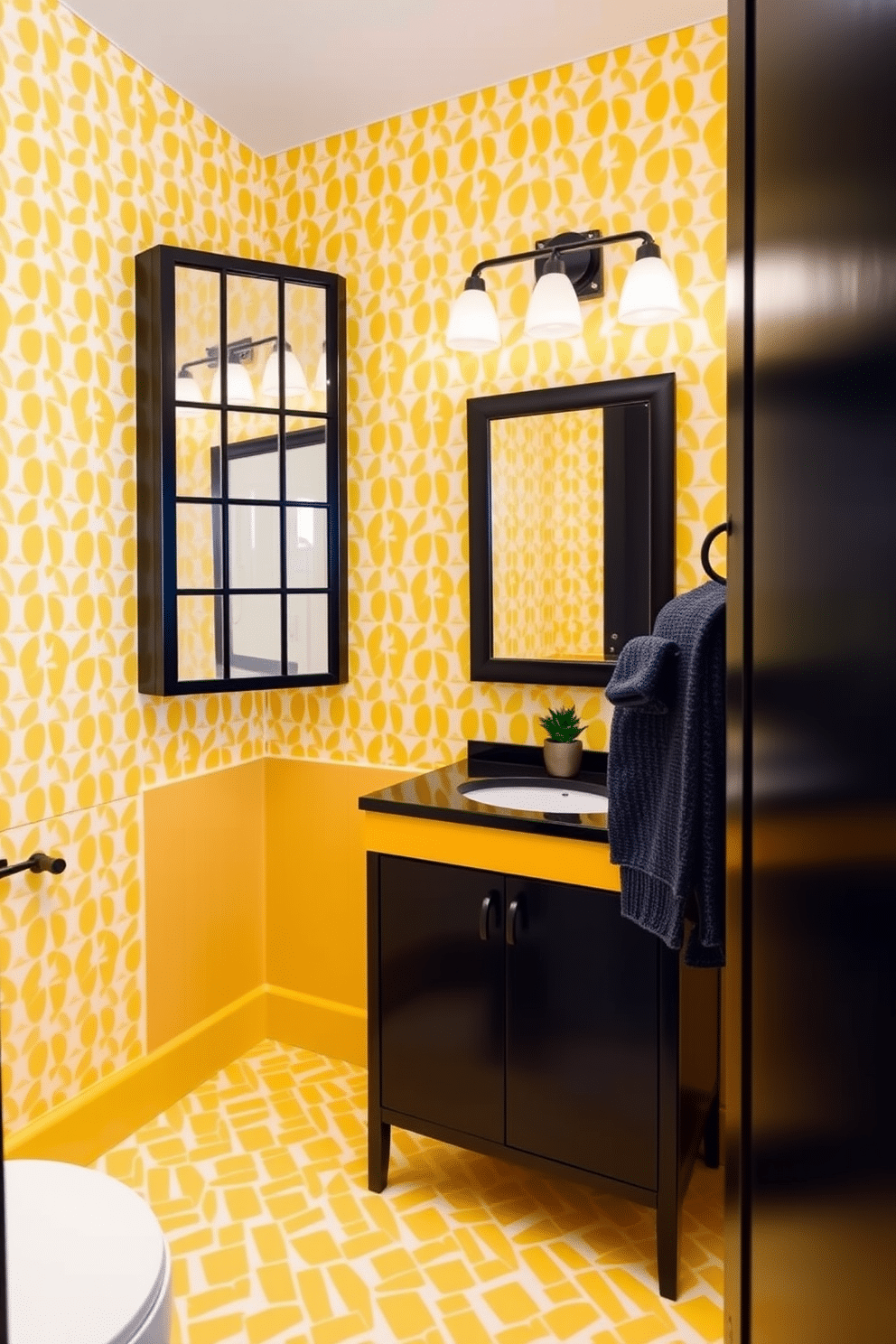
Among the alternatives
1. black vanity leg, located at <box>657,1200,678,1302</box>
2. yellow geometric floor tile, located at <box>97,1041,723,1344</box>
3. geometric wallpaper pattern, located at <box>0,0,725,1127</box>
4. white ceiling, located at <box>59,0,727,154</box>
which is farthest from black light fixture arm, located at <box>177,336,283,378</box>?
black vanity leg, located at <box>657,1200,678,1302</box>

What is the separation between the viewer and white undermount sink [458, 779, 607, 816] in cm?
217

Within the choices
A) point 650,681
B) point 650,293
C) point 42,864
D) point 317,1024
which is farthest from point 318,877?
point 650,293

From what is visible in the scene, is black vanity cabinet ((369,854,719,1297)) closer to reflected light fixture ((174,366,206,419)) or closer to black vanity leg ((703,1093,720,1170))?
black vanity leg ((703,1093,720,1170))

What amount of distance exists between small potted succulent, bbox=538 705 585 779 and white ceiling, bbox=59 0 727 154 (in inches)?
64.5

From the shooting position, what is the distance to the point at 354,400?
8.68 feet

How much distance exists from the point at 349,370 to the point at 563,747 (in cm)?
128

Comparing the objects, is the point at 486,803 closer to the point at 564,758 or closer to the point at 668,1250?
the point at 564,758

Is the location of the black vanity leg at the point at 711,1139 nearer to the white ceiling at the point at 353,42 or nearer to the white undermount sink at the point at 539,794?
the white undermount sink at the point at 539,794

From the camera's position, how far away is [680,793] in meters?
1.46

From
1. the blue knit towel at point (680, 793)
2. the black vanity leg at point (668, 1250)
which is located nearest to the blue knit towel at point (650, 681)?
the blue knit towel at point (680, 793)

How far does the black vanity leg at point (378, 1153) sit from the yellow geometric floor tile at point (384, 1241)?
0.03 m

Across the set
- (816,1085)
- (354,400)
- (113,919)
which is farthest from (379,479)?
(816,1085)

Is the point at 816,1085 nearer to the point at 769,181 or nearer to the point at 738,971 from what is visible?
the point at 738,971

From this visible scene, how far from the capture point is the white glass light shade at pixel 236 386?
2.36 meters
